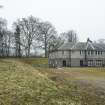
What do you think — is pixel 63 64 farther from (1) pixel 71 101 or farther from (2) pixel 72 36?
A: (1) pixel 71 101

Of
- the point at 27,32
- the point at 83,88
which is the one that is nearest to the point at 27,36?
the point at 27,32

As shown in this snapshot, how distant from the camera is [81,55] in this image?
6938cm

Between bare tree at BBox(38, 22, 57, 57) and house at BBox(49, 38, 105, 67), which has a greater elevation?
bare tree at BBox(38, 22, 57, 57)

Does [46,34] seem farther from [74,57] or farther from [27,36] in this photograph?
[74,57]

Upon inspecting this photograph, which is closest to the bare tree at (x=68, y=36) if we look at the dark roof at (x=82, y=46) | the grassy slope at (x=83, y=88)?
the dark roof at (x=82, y=46)

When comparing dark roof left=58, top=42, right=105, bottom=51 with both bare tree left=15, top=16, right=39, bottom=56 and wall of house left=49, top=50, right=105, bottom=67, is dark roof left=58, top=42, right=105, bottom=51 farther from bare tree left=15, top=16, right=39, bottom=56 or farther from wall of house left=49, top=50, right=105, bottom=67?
bare tree left=15, top=16, right=39, bottom=56

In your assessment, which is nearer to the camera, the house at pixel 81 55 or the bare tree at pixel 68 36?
the house at pixel 81 55

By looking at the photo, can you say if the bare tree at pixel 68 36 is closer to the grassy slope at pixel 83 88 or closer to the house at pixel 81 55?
the house at pixel 81 55

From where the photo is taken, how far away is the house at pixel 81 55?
2731 inches

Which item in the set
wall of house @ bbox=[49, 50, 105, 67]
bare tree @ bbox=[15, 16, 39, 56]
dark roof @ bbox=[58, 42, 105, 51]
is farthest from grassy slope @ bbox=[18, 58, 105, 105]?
Answer: bare tree @ bbox=[15, 16, 39, 56]

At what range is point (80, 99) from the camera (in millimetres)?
15555

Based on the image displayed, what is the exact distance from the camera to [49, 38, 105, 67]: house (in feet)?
228

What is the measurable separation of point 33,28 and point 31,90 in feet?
227

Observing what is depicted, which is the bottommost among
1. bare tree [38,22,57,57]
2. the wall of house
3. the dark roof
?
the wall of house
